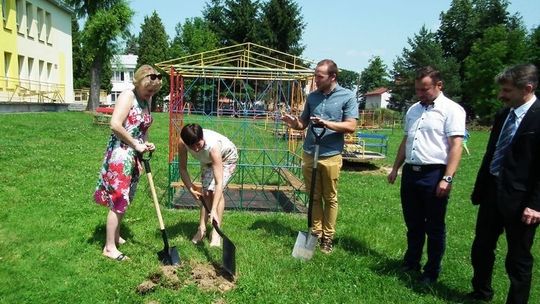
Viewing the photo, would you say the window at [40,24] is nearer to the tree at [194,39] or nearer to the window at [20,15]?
the window at [20,15]

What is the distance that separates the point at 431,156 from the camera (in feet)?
12.4

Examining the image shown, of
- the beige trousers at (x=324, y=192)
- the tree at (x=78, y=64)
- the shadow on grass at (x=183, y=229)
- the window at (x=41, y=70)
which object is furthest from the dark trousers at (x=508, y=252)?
the tree at (x=78, y=64)

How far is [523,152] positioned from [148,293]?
2940 mm

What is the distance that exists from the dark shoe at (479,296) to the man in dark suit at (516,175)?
0.41 metres

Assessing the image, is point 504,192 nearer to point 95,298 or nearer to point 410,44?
point 95,298

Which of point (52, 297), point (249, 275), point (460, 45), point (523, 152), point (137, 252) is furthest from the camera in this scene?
point (460, 45)

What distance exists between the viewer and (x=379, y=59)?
78.7m

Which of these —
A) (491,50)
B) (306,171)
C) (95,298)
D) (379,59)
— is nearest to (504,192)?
(306,171)

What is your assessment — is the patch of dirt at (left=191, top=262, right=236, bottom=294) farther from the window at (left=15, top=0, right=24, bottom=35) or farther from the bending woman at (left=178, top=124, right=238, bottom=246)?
the window at (left=15, top=0, right=24, bottom=35)

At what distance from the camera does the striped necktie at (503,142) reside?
327 centimetres

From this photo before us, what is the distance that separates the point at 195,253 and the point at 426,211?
2180 millimetres

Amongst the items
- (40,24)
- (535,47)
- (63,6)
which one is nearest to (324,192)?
(40,24)

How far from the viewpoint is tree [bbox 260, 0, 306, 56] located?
39.3 metres

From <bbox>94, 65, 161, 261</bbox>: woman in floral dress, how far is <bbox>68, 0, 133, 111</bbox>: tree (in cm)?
2560
